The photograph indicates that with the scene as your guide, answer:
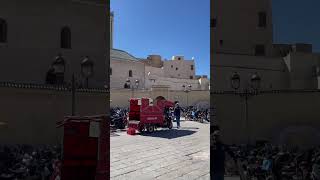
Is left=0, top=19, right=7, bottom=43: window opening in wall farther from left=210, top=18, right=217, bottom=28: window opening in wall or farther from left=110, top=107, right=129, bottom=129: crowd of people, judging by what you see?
left=110, top=107, right=129, bottom=129: crowd of people

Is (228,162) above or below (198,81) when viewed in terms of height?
below

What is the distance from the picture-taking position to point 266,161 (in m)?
2.43

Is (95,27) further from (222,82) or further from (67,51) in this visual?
(222,82)

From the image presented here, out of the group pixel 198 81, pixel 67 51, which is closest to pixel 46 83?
pixel 67 51

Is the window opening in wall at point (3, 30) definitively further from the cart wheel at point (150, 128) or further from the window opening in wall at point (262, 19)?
the cart wheel at point (150, 128)

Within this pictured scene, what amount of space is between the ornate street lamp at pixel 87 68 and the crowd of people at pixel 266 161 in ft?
2.89

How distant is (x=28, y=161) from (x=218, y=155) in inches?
46.5

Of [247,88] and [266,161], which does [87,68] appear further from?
[266,161]

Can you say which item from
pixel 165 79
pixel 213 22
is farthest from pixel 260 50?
pixel 165 79

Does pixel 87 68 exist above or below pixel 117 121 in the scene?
above

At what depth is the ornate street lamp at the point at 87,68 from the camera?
2479 mm

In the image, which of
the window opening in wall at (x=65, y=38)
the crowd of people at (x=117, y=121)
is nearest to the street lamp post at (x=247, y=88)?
the window opening in wall at (x=65, y=38)

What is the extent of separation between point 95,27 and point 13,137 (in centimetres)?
84

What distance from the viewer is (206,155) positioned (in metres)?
3.89
